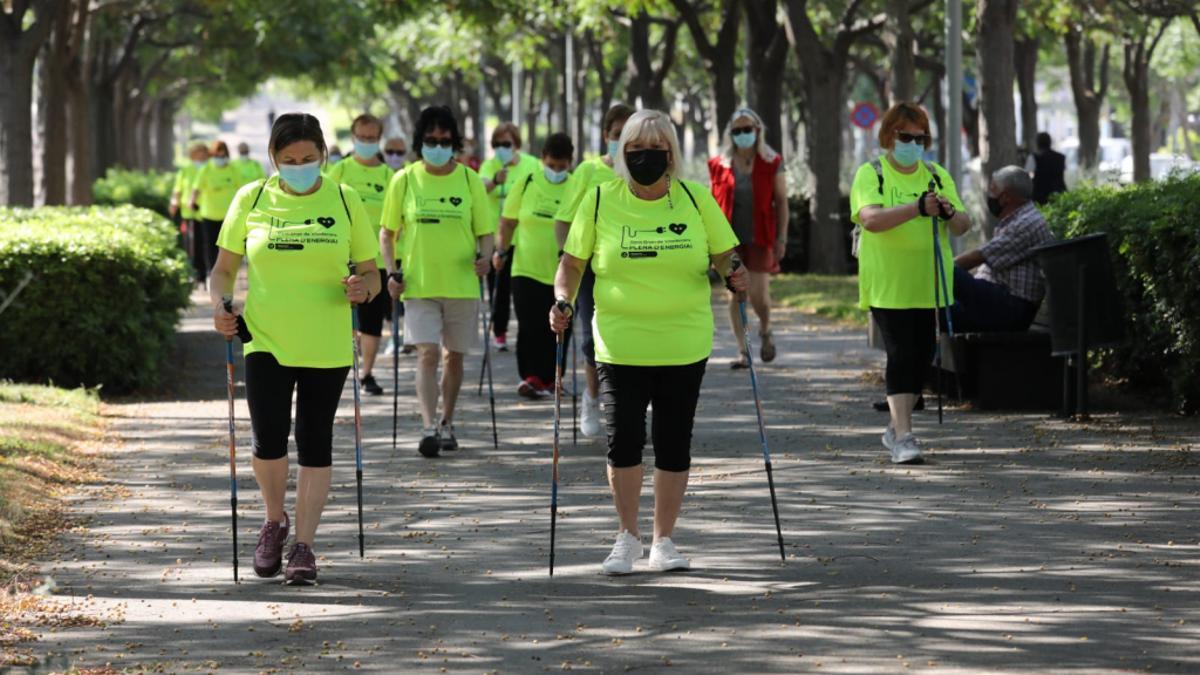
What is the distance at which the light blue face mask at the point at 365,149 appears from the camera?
13719 millimetres

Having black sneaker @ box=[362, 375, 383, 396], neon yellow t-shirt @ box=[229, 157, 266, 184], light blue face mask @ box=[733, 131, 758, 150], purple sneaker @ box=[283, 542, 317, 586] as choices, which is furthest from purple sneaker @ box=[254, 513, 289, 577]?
neon yellow t-shirt @ box=[229, 157, 266, 184]

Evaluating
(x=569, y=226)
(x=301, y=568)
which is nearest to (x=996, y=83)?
(x=569, y=226)

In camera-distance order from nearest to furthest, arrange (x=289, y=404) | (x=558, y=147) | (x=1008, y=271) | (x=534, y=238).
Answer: (x=289, y=404) < (x=1008, y=271) < (x=534, y=238) < (x=558, y=147)

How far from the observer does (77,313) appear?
14539 millimetres

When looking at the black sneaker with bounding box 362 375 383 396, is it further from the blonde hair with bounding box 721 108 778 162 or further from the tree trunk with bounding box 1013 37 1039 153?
the tree trunk with bounding box 1013 37 1039 153

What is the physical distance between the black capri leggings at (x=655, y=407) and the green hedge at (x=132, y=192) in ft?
84.9

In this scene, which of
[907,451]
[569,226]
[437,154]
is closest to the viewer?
[907,451]

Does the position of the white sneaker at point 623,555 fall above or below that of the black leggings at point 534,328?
below

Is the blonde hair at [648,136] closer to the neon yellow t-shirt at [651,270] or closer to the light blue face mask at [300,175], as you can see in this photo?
the neon yellow t-shirt at [651,270]

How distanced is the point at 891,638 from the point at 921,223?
478cm

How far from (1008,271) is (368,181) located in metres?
4.46

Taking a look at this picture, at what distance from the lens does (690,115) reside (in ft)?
225

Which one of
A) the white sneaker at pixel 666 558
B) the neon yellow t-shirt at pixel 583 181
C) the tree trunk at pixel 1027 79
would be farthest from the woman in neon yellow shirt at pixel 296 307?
the tree trunk at pixel 1027 79

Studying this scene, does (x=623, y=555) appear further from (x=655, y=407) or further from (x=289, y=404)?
→ (x=289, y=404)
